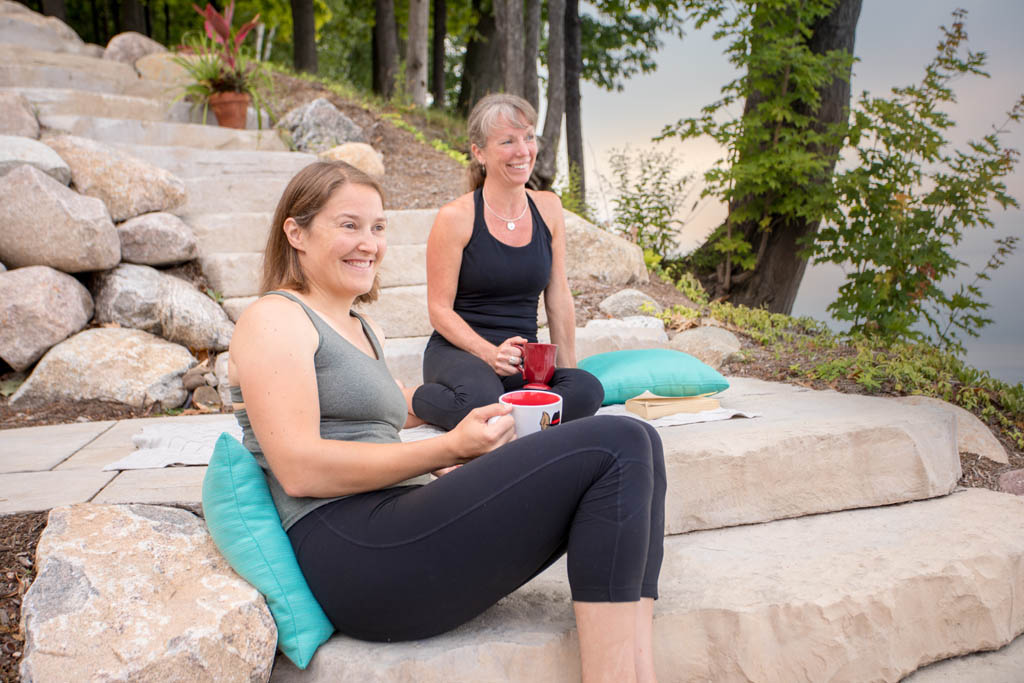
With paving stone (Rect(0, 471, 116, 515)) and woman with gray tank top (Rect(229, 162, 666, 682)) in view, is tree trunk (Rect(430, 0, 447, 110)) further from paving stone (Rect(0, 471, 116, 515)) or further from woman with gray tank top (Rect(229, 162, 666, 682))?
woman with gray tank top (Rect(229, 162, 666, 682))

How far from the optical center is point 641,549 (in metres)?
1.55

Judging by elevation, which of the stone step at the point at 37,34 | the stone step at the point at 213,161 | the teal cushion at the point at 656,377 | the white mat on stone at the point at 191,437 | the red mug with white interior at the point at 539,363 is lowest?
the white mat on stone at the point at 191,437

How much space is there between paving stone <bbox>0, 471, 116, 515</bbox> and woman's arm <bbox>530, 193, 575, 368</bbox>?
183 cm

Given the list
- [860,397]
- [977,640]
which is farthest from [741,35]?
[977,640]

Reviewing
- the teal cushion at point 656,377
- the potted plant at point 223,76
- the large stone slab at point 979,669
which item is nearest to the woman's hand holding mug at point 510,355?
the teal cushion at point 656,377

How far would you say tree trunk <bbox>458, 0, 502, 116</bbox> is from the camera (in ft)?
39.0

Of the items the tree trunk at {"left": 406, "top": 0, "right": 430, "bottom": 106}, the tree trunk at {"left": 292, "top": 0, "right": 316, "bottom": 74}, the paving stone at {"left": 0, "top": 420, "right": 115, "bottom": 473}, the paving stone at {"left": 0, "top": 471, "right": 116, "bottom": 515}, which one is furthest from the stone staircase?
the tree trunk at {"left": 292, "top": 0, "right": 316, "bottom": 74}

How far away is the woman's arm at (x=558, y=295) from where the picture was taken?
320 cm

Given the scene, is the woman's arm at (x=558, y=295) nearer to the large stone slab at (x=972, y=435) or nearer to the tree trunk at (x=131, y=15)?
the large stone slab at (x=972, y=435)

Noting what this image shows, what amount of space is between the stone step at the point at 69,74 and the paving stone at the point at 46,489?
604 centimetres

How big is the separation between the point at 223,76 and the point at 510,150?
18.1 feet

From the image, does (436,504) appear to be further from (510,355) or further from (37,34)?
(37,34)


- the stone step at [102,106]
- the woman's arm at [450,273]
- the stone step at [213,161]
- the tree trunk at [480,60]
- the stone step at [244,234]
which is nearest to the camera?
the woman's arm at [450,273]

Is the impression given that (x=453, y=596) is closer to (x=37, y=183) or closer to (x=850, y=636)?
(x=850, y=636)
